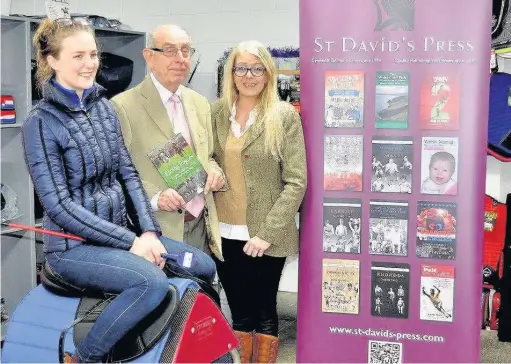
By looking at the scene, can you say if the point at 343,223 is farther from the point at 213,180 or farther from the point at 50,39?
the point at 50,39

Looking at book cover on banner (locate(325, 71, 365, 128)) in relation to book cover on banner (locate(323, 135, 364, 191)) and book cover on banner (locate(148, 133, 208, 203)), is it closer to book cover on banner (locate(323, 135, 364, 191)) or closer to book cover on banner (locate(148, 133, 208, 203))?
book cover on banner (locate(323, 135, 364, 191))

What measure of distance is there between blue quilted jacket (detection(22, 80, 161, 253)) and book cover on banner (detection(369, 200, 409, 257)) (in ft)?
3.70

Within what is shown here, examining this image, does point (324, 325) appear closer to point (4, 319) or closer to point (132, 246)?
point (132, 246)

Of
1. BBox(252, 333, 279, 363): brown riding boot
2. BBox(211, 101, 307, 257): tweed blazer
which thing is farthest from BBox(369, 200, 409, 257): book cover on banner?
BBox(252, 333, 279, 363): brown riding boot

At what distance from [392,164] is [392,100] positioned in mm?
270

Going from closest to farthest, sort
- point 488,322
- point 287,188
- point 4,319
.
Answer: point 287,188 → point 4,319 → point 488,322

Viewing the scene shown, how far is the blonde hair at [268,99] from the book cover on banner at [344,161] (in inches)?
9.1

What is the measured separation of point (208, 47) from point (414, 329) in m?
2.47

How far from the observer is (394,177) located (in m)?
2.98

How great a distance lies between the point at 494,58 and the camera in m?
3.82

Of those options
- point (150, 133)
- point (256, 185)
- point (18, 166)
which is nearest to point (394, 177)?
point (256, 185)

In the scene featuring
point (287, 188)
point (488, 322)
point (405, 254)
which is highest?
point (287, 188)

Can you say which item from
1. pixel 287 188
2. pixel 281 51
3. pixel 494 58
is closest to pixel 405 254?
pixel 287 188

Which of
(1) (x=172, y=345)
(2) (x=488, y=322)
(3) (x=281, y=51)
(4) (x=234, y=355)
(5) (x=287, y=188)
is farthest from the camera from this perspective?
(3) (x=281, y=51)
